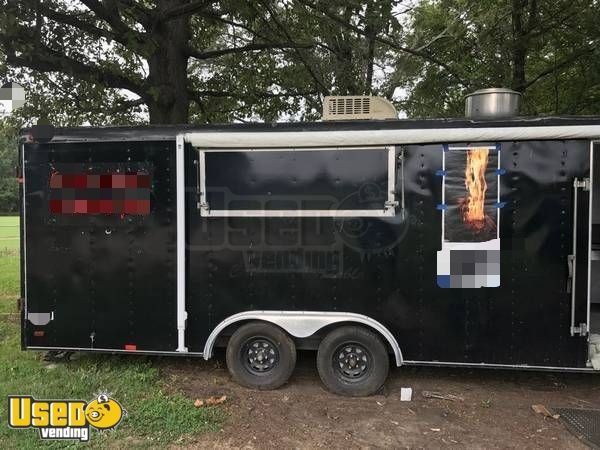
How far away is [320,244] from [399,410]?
1639 mm

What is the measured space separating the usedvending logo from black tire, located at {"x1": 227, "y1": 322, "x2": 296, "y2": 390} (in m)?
1.15

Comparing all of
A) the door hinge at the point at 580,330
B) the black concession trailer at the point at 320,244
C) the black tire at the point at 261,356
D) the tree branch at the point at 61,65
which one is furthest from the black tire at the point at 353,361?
the tree branch at the point at 61,65

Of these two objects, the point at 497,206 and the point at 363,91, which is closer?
the point at 497,206

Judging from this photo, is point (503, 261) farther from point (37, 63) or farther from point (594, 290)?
point (37, 63)

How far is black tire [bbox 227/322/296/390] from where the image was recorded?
16.2ft

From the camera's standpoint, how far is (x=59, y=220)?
5141 mm

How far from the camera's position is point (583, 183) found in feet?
14.7

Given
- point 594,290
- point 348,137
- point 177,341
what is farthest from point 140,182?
point 594,290

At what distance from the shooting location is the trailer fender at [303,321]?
4.79 metres

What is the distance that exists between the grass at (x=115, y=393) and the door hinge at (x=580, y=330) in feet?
10.3

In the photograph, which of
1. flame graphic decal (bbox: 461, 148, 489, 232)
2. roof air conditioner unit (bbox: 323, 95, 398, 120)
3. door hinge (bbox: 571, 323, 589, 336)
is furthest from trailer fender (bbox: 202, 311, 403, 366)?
roof air conditioner unit (bbox: 323, 95, 398, 120)

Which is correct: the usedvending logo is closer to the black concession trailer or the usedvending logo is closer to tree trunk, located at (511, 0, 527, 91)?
the black concession trailer

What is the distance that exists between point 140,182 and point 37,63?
11.9 feet

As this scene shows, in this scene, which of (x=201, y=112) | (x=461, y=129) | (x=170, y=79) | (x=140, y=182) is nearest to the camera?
(x=461, y=129)
